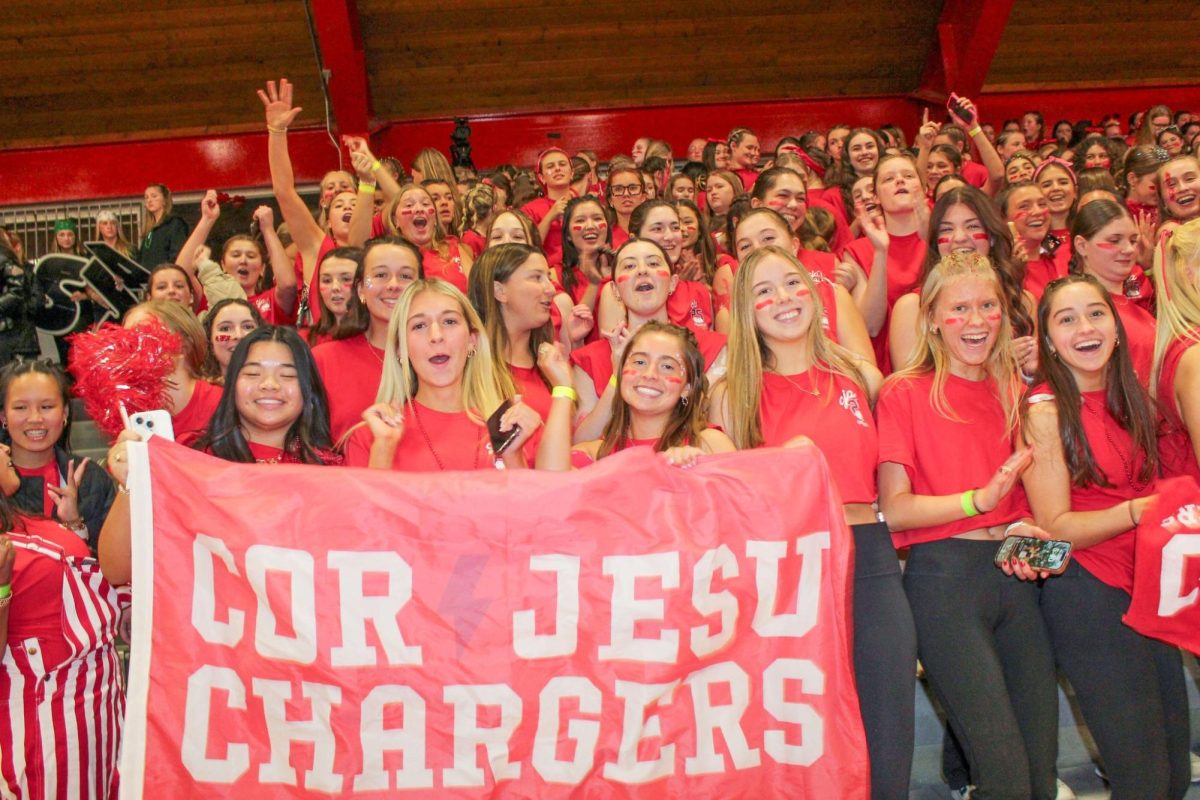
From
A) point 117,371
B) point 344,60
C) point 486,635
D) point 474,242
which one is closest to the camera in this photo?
point 486,635

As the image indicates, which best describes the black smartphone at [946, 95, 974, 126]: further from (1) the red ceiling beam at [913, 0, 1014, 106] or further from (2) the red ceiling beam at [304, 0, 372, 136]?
(2) the red ceiling beam at [304, 0, 372, 136]

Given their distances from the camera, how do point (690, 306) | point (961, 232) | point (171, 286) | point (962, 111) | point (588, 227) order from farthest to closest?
point (962, 111) → point (171, 286) → point (588, 227) → point (690, 306) → point (961, 232)

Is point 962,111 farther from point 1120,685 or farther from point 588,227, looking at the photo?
point 1120,685

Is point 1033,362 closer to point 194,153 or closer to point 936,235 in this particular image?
point 936,235

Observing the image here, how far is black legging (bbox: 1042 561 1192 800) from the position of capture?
3.21m

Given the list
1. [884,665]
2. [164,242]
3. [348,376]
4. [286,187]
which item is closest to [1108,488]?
[884,665]

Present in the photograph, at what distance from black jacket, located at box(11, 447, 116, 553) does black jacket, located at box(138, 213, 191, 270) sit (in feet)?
18.5

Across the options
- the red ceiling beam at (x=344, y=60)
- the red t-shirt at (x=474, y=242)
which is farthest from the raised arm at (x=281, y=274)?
the red ceiling beam at (x=344, y=60)

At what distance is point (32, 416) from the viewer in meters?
4.12

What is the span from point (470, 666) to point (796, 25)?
12.9m

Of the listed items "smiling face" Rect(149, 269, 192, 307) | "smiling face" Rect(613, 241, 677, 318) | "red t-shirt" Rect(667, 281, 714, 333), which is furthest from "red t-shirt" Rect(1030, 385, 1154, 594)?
"smiling face" Rect(149, 269, 192, 307)

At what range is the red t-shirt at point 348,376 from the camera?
4.46 metres

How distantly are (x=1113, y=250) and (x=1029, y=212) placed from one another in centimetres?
111

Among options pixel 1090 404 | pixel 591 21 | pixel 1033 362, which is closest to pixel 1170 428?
pixel 1090 404
